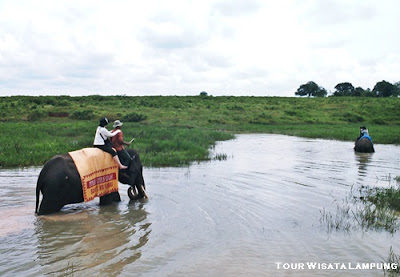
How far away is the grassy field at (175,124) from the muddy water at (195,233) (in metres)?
3.97

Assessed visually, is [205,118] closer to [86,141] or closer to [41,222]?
[86,141]

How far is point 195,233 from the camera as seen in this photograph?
270 inches

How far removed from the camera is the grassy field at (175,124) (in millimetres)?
15758

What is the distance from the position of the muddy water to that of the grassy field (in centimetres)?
397

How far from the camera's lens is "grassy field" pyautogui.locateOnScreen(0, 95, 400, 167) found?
15758 millimetres

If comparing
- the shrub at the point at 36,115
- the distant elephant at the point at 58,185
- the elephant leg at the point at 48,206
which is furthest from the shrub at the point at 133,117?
the elephant leg at the point at 48,206

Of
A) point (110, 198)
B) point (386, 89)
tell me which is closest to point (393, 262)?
point (110, 198)

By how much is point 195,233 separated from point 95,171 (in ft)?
8.70

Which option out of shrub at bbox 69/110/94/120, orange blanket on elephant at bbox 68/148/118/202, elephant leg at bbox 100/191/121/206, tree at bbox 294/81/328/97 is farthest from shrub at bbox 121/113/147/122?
tree at bbox 294/81/328/97

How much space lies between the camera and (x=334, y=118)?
40719mm

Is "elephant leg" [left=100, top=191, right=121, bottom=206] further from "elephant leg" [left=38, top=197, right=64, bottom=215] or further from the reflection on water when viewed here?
"elephant leg" [left=38, top=197, right=64, bottom=215]

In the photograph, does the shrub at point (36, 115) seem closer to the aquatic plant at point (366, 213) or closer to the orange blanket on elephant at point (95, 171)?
the orange blanket on elephant at point (95, 171)

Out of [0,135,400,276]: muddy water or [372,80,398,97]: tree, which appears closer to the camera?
[0,135,400,276]: muddy water

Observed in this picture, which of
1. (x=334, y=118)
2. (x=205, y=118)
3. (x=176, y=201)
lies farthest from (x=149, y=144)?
(x=334, y=118)
